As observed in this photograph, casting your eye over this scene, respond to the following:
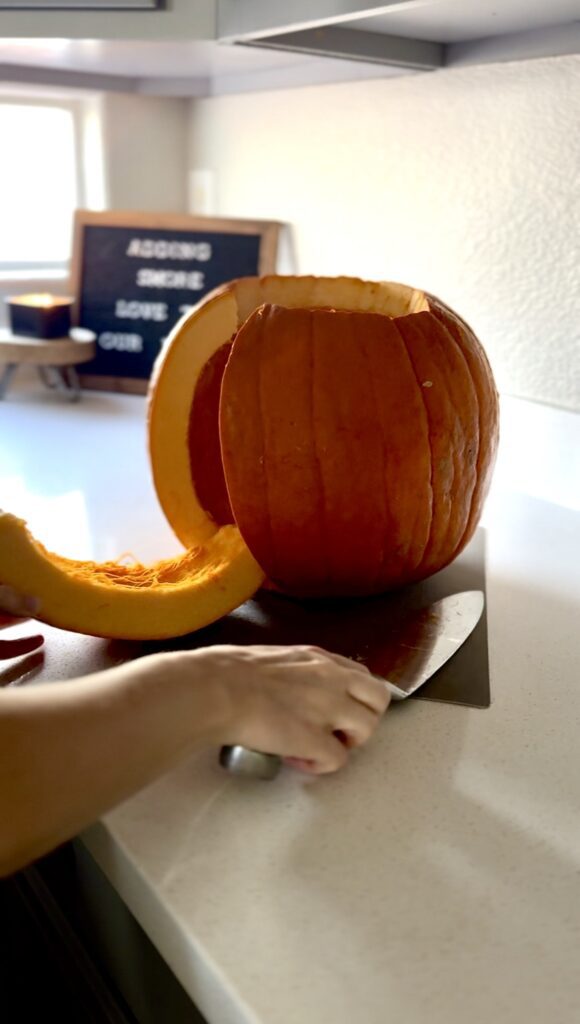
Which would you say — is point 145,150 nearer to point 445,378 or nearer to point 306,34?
point 306,34

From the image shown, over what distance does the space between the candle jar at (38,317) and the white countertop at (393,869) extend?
0.97m

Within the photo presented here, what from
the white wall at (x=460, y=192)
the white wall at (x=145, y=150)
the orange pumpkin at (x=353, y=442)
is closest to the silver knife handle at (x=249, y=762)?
the orange pumpkin at (x=353, y=442)

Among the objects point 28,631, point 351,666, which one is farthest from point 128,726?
point 28,631

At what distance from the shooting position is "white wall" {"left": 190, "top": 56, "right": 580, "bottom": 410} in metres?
0.97

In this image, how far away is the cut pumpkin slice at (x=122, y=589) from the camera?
1.97 ft

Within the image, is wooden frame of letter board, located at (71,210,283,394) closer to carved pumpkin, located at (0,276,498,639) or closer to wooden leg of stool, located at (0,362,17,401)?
wooden leg of stool, located at (0,362,17,401)

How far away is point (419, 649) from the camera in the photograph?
25.3 inches

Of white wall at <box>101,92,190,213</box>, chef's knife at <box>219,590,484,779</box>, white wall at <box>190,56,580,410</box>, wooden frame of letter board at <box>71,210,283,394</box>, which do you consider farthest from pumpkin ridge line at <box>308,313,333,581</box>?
white wall at <box>101,92,190,213</box>

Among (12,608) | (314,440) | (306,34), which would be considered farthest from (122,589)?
(306,34)

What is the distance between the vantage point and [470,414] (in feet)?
2.35

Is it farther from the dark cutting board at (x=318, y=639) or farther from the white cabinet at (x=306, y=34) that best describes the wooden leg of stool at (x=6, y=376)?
the dark cutting board at (x=318, y=639)

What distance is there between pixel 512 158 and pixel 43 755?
0.87 meters

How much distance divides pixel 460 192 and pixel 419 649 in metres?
0.68

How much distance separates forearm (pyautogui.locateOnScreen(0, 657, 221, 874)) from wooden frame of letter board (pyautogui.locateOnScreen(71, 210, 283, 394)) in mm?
1038
